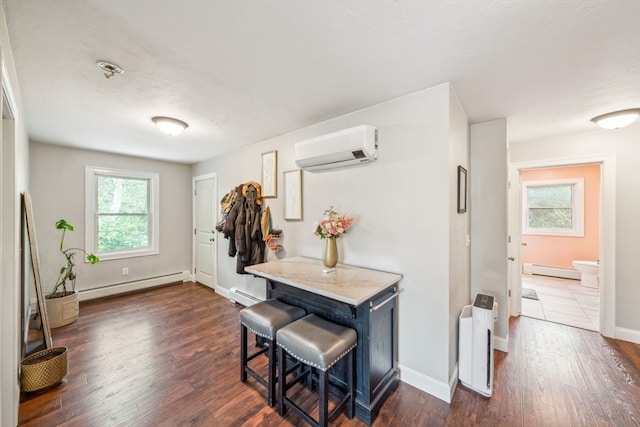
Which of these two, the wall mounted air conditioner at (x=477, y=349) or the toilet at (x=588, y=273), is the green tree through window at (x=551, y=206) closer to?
the toilet at (x=588, y=273)

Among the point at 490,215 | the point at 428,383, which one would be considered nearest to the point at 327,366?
the point at 428,383

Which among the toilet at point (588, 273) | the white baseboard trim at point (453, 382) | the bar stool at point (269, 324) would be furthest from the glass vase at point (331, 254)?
the toilet at point (588, 273)

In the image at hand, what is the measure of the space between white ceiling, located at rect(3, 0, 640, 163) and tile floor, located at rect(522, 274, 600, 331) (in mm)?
2496

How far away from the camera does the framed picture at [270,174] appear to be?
10.3ft

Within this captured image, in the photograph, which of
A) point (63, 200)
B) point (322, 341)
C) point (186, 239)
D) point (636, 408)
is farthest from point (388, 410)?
point (63, 200)

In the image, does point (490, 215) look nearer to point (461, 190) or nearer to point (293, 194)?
point (461, 190)

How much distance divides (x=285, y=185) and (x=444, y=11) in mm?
2219

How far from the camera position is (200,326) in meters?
2.98

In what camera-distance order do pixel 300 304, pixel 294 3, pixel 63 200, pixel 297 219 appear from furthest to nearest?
→ pixel 63 200, pixel 297 219, pixel 300 304, pixel 294 3

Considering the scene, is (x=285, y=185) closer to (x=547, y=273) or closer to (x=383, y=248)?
(x=383, y=248)

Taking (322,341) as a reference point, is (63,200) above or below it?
above

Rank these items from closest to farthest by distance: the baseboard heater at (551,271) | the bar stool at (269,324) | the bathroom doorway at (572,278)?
the bar stool at (269,324) → the bathroom doorway at (572,278) → the baseboard heater at (551,271)

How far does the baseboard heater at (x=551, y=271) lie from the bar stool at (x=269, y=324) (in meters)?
5.71

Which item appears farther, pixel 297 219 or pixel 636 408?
pixel 297 219
